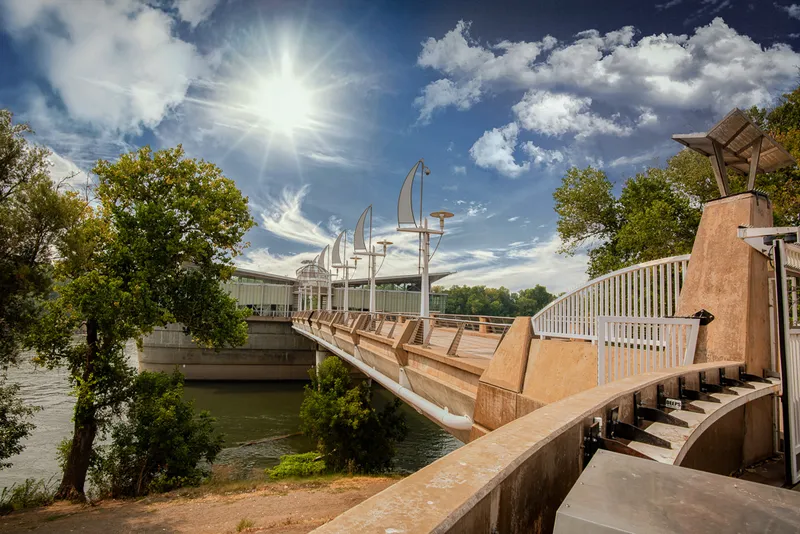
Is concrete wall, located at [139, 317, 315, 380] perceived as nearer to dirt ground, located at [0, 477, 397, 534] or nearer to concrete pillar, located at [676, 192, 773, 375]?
dirt ground, located at [0, 477, 397, 534]

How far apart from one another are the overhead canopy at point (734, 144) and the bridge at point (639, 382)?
2 cm

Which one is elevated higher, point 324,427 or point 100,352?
point 100,352

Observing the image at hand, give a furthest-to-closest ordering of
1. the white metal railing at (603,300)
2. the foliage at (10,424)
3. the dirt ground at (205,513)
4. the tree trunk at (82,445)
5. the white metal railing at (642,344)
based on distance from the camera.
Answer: the tree trunk at (82,445)
the foliage at (10,424)
the dirt ground at (205,513)
the white metal railing at (603,300)
the white metal railing at (642,344)

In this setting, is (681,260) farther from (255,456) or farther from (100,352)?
(255,456)

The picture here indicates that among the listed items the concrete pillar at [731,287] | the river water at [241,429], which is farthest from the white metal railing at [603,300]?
the river water at [241,429]

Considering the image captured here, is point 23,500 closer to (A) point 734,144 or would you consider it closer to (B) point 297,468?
(B) point 297,468

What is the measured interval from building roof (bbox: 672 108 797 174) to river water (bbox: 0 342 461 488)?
14488mm

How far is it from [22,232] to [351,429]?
12.3 m

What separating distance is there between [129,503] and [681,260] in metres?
14.1

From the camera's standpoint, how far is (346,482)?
13367 millimetres

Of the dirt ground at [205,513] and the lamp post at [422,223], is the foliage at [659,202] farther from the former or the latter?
the dirt ground at [205,513]

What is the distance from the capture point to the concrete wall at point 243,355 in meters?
42.1

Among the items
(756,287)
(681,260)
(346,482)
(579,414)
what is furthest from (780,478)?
(346,482)

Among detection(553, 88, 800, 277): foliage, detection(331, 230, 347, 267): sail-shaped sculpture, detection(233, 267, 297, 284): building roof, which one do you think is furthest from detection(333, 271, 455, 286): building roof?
detection(553, 88, 800, 277): foliage
